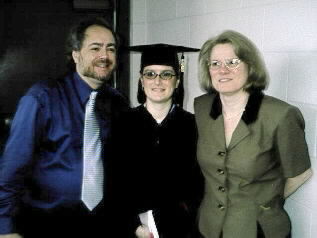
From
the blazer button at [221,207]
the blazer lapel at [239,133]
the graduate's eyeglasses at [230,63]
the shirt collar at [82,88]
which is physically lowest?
the blazer button at [221,207]

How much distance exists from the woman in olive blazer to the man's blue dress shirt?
23.9 inches

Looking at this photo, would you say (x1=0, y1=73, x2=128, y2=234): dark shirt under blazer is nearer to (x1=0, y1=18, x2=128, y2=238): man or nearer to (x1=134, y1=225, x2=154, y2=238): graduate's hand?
(x1=0, y1=18, x2=128, y2=238): man

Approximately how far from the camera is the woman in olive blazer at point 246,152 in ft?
4.77

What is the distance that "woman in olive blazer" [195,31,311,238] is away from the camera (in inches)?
57.2

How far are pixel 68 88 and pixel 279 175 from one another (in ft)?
3.48

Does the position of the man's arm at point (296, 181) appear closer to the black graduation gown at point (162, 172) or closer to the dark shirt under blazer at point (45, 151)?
the black graduation gown at point (162, 172)

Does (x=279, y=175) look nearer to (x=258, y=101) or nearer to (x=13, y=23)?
(x=258, y=101)

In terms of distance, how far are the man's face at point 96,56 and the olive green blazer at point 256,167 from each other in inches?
25.7

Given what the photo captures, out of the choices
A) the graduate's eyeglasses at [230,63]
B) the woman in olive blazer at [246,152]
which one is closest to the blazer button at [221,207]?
the woman in olive blazer at [246,152]

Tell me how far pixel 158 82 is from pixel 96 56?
1.17 ft

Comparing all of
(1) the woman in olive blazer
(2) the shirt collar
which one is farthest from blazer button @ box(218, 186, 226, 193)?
(2) the shirt collar

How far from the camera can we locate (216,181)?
1.56 metres

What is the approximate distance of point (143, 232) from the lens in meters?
1.65

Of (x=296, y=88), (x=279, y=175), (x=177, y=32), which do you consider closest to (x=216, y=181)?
(x=279, y=175)
